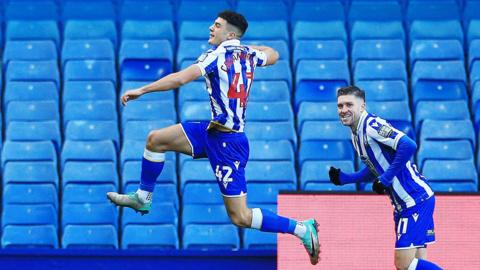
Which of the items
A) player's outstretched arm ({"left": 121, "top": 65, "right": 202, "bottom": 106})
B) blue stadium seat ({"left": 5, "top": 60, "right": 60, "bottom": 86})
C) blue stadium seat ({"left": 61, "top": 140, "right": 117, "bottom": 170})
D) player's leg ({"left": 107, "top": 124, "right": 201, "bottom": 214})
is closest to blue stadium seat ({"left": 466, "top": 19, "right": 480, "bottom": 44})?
blue stadium seat ({"left": 61, "top": 140, "right": 117, "bottom": 170})

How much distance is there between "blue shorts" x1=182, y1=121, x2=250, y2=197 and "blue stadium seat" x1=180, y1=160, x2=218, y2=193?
210cm

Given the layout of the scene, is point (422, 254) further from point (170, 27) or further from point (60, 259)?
point (170, 27)

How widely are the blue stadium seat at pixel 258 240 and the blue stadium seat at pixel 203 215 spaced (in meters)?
0.25

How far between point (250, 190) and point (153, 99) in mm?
1461

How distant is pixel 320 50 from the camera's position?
12.0 meters

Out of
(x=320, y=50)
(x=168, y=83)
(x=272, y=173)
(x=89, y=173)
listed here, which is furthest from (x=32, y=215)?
(x=320, y=50)

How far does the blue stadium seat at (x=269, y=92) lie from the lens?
11453mm

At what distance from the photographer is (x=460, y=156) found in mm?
10938

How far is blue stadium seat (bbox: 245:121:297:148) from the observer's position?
36.2ft

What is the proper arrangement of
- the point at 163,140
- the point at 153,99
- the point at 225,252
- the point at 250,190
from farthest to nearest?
1. the point at 153,99
2. the point at 250,190
3. the point at 225,252
4. the point at 163,140

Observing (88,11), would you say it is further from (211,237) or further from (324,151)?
(211,237)

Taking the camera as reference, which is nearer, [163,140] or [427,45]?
[163,140]

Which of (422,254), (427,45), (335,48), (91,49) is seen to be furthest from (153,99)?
(422,254)

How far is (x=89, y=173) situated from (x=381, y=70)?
285 cm
